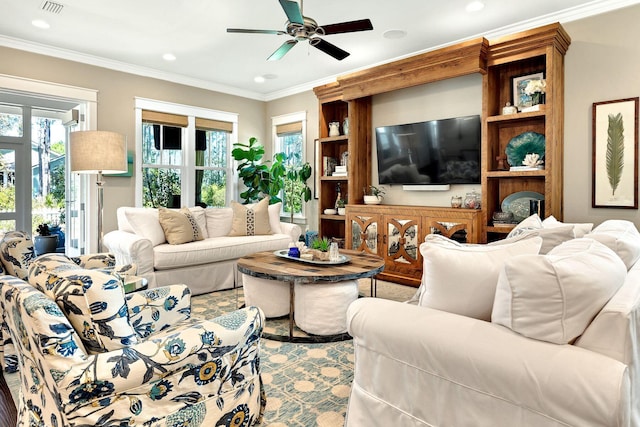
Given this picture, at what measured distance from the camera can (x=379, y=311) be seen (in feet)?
5.16

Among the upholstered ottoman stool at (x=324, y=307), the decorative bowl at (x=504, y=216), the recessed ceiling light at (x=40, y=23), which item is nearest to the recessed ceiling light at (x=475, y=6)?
the decorative bowl at (x=504, y=216)

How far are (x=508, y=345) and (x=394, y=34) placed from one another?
380cm

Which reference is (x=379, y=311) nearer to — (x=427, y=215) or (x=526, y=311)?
(x=526, y=311)

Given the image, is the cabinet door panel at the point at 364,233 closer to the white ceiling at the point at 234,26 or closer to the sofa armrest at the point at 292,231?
the sofa armrest at the point at 292,231

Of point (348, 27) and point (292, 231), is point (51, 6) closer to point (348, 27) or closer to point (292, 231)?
point (348, 27)

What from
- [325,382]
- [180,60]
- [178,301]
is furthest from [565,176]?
[180,60]

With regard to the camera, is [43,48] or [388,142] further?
[388,142]

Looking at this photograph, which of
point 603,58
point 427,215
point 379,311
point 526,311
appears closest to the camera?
point 526,311

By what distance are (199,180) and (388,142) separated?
10.0 ft

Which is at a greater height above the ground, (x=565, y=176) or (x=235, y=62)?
(x=235, y=62)

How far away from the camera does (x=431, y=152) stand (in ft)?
15.5

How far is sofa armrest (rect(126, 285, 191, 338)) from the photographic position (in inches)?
78.7

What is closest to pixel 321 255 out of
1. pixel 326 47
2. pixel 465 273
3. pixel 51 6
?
pixel 326 47

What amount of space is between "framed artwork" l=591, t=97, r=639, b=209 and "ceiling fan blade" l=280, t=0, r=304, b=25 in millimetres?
2791
